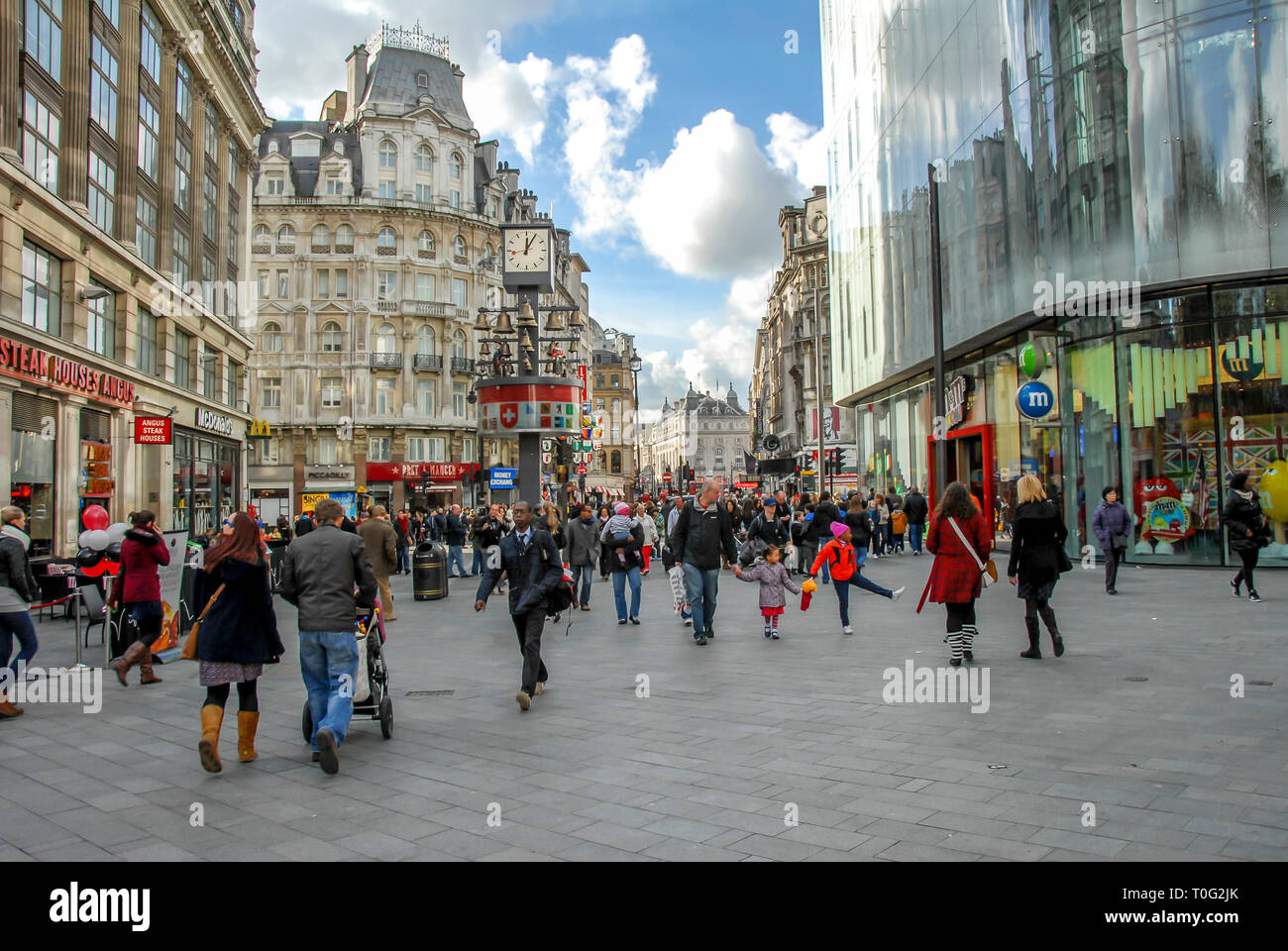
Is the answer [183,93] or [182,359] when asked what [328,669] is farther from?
[183,93]

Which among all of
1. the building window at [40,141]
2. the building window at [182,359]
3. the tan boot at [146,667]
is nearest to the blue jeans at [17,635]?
the tan boot at [146,667]

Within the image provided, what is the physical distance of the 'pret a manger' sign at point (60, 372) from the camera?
1905cm

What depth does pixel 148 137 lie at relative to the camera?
1122 inches

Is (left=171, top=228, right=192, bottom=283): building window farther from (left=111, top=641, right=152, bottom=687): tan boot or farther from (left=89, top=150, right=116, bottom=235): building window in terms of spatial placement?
(left=111, top=641, right=152, bottom=687): tan boot

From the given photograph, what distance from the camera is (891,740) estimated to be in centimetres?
648

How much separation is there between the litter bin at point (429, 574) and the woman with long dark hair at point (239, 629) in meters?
12.3

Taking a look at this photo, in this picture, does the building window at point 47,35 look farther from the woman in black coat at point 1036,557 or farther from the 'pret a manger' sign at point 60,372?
the woman in black coat at point 1036,557

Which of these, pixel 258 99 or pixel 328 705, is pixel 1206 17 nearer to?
pixel 328 705

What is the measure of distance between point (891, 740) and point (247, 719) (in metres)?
4.29

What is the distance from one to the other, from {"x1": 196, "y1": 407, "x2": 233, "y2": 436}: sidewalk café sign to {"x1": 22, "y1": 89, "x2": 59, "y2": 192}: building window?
11908mm

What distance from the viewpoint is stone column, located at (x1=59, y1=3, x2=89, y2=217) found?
22.4m

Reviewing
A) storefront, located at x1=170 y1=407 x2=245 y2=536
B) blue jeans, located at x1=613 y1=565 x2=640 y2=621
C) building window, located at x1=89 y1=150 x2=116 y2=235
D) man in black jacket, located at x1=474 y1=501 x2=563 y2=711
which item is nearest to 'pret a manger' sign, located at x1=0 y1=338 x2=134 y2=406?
building window, located at x1=89 y1=150 x2=116 y2=235
